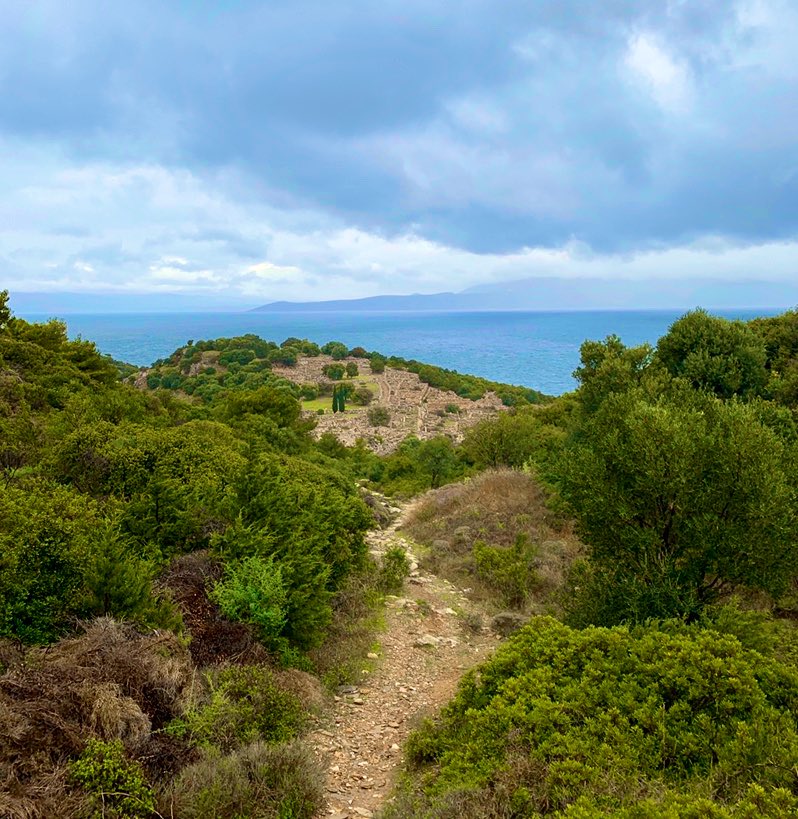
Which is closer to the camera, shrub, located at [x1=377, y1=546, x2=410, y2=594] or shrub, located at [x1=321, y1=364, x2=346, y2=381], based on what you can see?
shrub, located at [x1=377, y1=546, x2=410, y2=594]

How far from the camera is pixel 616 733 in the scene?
5.71 metres

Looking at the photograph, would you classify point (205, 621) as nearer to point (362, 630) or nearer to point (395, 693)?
point (395, 693)

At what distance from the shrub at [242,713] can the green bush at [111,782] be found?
32.3 inches

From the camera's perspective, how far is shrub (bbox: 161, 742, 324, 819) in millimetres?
5250

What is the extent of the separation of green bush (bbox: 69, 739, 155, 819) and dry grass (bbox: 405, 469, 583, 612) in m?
9.19

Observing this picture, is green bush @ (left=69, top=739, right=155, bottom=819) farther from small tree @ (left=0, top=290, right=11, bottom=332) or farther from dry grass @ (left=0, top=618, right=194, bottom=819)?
small tree @ (left=0, top=290, right=11, bottom=332)

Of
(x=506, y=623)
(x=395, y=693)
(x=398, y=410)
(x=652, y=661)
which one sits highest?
(x=652, y=661)

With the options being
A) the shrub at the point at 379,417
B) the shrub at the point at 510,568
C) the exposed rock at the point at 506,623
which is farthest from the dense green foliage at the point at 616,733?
the shrub at the point at 379,417

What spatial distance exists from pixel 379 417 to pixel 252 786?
53.4 metres

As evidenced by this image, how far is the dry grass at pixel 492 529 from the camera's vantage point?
14.4m

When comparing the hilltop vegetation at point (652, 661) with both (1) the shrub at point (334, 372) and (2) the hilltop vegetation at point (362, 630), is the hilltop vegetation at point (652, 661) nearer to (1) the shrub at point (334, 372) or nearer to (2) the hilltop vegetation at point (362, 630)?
(2) the hilltop vegetation at point (362, 630)

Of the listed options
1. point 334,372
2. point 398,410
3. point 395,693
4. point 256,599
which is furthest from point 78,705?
point 334,372

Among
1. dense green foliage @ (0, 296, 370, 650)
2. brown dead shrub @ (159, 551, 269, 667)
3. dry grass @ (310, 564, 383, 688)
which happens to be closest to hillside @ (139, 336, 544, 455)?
dense green foliage @ (0, 296, 370, 650)

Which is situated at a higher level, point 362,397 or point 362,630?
point 362,397
